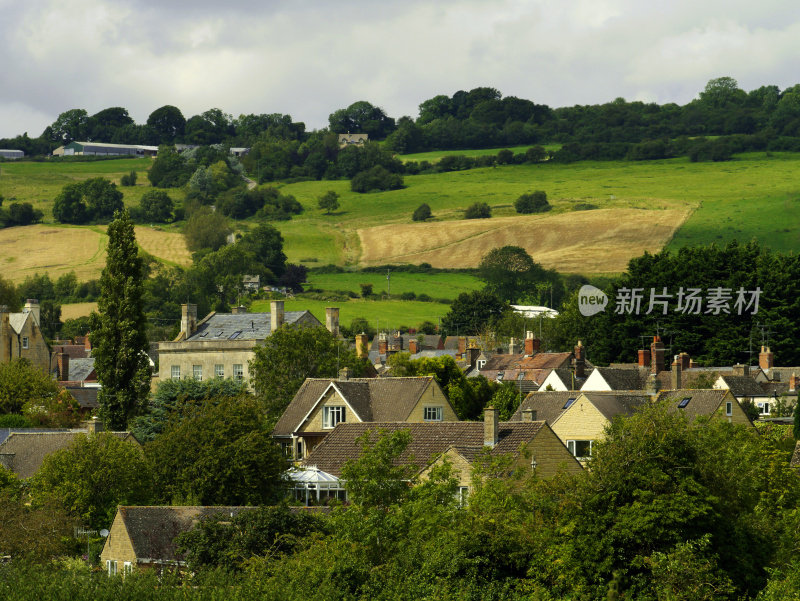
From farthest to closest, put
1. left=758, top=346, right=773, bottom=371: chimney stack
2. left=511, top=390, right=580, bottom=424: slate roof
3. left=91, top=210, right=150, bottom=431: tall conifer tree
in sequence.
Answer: left=758, top=346, right=773, bottom=371: chimney stack
left=91, top=210, right=150, bottom=431: tall conifer tree
left=511, top=390, right=580, bottom=424: slate roof

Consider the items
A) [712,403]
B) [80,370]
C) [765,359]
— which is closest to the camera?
[712,403]

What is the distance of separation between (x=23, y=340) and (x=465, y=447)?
2489 inches

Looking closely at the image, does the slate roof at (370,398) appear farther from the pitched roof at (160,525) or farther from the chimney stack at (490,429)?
the pitched roof at (160,525)

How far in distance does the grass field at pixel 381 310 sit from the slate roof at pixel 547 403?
296ft

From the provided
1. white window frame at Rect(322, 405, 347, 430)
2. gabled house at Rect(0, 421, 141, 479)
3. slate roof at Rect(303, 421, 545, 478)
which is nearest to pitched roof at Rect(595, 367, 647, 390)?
white window frame at Rect(322, 405, 347, 430)

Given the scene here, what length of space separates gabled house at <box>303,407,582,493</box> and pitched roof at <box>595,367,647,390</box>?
27851mm

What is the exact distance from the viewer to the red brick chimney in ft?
382

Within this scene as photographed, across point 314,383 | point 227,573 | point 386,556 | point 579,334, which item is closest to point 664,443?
point 386,556

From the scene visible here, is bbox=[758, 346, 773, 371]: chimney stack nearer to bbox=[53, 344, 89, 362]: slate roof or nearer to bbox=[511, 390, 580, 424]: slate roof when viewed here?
bbox=[511, 390, 580, 424]: slate roof

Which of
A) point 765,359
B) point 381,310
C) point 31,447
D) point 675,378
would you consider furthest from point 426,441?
point 381,310

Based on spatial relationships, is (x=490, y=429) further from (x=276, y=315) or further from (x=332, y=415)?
(x=276, y=315)

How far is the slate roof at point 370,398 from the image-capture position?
2825 inches

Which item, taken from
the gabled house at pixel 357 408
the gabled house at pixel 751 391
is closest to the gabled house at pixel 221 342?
the gabled house at pixel 357 408

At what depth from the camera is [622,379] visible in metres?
88.7
